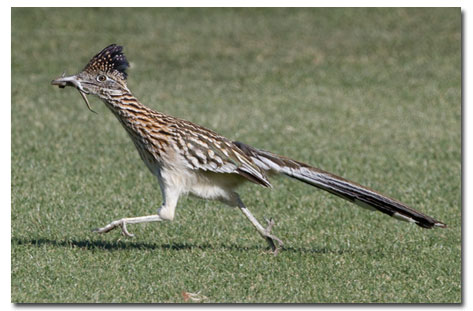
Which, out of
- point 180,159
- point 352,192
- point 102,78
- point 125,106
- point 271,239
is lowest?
point 271,239

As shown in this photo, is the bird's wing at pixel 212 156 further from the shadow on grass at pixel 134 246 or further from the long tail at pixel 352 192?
the shadow on grass at pixel 134 246

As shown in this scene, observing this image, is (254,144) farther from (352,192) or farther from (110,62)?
(110,62)

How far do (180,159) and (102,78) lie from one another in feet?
3.22

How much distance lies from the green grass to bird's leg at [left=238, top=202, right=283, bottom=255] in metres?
0.13

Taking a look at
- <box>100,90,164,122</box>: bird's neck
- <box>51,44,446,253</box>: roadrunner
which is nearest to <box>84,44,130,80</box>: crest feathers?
<box>51,44,446,253</box>: roadrunner

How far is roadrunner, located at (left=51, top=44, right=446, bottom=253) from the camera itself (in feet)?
22.9

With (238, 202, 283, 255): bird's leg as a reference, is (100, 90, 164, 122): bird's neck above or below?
above

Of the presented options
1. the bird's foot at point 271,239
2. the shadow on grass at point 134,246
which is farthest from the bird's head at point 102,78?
the bird's foot at point 271,239

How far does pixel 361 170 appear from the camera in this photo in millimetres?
11211

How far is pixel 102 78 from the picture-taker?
23.0 feet

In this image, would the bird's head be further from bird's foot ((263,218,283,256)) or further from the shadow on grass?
bird's foot ((263,218,283,256))

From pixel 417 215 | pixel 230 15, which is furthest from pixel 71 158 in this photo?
pixel 230 15

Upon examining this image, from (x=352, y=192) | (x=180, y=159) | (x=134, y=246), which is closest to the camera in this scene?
(x=180, y=159)


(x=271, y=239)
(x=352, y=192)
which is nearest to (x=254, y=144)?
(x=271, y=239)
